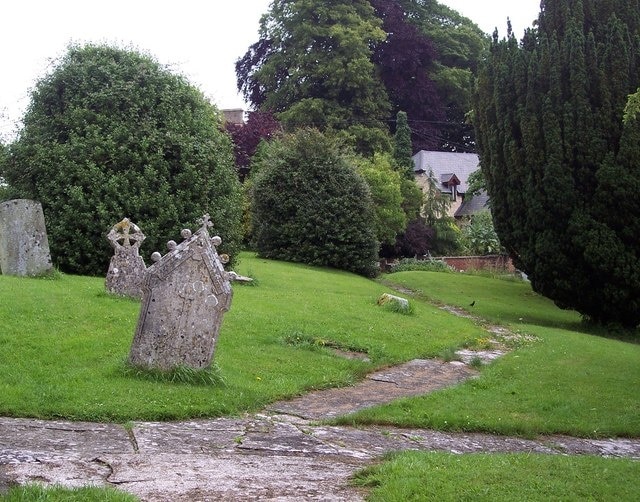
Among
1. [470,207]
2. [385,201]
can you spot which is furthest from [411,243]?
[470,207]

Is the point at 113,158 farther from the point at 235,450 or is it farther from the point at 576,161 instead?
the point at 235,450

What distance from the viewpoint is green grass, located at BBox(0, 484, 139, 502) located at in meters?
4.68

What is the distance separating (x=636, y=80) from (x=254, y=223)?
1839cm

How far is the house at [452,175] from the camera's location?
5781 centimetres

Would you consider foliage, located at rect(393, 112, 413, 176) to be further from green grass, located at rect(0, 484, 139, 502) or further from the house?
green grass, located at rect(0, 484, 139, 502)

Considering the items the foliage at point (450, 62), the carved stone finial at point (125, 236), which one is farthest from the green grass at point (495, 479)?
the foliage at point (450, 62)

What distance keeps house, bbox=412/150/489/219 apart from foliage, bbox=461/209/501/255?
909 centimetres

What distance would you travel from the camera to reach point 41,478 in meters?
5.32

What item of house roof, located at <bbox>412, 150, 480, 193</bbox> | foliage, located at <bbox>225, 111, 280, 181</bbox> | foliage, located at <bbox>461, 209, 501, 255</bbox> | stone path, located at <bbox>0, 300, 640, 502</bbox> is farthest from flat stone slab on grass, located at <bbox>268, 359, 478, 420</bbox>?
house roof, located at <bbox>412, 150, 480, 193</bbox>

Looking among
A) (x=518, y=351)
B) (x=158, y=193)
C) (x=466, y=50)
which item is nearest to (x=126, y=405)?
(x=518, y=351)

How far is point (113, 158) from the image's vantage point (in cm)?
2150

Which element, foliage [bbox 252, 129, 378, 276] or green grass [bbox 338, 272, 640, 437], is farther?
foliage [bbox 252, 129, 378, 276]

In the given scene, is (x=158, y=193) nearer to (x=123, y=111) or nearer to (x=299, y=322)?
(x=123, y=111)

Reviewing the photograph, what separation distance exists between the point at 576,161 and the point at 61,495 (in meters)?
19.1
